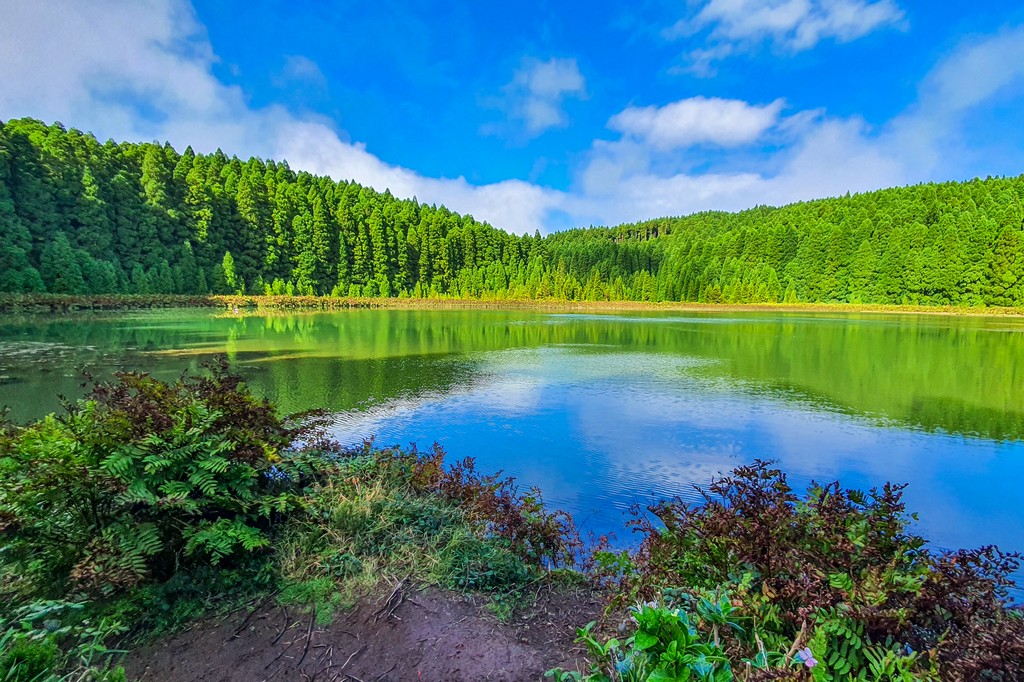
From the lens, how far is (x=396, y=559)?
122 inches

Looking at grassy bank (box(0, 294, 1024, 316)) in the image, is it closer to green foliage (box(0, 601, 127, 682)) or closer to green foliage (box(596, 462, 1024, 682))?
green foliage (box(0, 601, 127, 682))

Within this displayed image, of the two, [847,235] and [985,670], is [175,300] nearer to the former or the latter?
[985,670]

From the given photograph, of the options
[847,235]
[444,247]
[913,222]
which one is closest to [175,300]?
[444,247]

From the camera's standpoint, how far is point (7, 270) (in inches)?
1220

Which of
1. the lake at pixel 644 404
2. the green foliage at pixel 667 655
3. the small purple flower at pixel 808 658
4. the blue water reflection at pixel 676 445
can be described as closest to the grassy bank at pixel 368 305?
the lake at pixel 644 404

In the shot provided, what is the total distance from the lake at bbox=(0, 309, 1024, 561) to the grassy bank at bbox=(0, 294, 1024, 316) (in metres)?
11.9

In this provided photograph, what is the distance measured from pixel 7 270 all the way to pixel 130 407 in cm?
4141

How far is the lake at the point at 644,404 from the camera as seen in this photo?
5754mm

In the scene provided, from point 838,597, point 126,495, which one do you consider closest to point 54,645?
point 126,495

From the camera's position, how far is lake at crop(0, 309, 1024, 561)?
575 centimetres

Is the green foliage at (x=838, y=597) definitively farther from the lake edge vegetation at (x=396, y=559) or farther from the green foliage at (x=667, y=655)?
the green foliage at (x=667, y=655)

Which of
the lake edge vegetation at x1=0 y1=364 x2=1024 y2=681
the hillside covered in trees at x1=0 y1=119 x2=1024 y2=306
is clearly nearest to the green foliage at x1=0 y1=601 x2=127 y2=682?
the lake edge vegetation at x1=0 y1=364 x2=1024 y2=681

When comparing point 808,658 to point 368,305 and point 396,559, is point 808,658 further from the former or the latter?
point 368,305

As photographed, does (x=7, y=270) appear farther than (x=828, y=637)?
Yes
